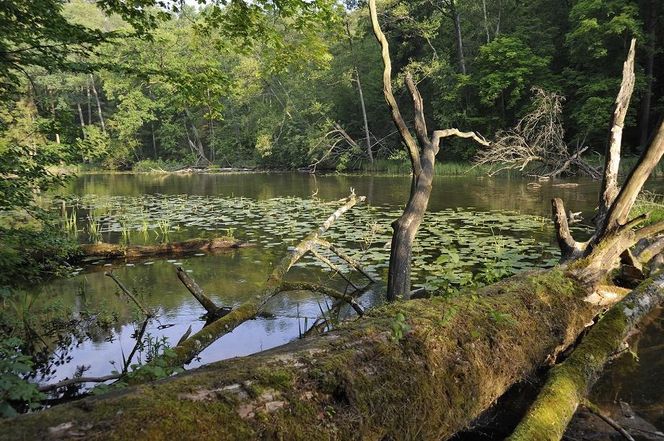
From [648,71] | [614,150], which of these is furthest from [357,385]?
[648,71]

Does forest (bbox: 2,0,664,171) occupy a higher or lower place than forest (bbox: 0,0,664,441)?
higher

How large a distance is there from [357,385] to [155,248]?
7.90 metres

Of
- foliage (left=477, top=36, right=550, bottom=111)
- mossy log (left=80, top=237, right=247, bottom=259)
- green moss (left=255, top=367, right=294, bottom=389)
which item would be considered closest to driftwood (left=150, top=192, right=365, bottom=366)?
green moss (left=255, top=367, right=294, bottom=389)

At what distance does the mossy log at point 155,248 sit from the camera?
333 inches

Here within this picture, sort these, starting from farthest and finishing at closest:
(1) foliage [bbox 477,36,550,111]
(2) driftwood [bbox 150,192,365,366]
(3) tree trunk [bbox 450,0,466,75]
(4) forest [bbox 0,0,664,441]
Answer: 1. (3) tree trunk [bbox 450,0,466,75]
2. (1) foliage [bbox 477,36,550,111]
3. (2) driftwood [bbox 150,192,365,366]
4. (4) forest [bbox 0,0,664,441]

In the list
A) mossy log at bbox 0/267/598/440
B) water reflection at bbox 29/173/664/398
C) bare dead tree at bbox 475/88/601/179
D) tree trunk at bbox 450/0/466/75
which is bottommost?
water reflection at bbox 29/173/664/398

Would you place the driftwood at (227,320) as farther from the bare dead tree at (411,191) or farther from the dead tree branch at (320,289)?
the bare dead tree at (411,191)

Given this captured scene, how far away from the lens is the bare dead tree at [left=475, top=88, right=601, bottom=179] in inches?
569

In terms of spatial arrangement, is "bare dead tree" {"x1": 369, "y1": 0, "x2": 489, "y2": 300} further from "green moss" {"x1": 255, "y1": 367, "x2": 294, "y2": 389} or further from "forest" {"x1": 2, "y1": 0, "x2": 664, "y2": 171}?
"green moss" {"x1": 255, "y1": 367, "x2": 294, "y2": 389}

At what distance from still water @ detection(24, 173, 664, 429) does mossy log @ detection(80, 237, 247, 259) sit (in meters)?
0.25

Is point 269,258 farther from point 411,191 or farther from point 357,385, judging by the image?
point 357,385

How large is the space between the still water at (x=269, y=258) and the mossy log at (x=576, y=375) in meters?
0.67

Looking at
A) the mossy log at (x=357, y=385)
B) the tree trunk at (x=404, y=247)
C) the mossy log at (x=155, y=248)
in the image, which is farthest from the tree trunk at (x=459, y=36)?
the mossy log at (x=357, y=385)

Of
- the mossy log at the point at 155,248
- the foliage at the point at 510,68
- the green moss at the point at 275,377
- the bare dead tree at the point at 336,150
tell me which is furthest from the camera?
the bare dead tree at the point at 336,150
